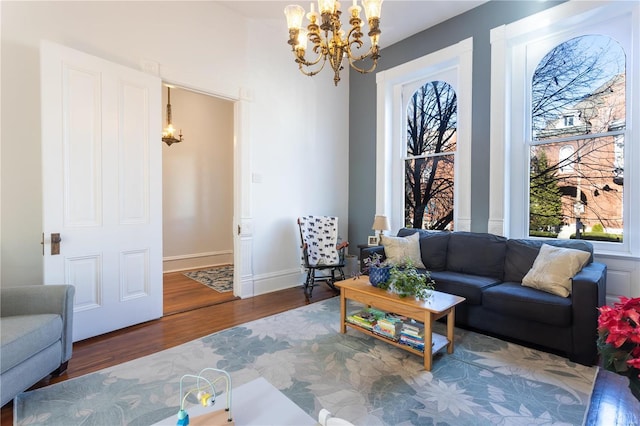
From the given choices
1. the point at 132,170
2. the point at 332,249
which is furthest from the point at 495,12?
the point at 132,170

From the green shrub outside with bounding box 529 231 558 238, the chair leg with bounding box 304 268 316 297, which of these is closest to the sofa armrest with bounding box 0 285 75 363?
the chair leg with bounding box 304 268 316 297

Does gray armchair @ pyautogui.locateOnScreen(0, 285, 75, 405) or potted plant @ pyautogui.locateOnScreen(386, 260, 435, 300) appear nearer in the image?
gray armchair @ pyautogui.locateOnScreen(0, 285, 75, 405)

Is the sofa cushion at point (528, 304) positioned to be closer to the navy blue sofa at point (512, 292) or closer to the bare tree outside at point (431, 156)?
the navy blue sofa at point (512, 292)

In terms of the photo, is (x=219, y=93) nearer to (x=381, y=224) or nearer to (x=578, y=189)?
(x=381, y=224)

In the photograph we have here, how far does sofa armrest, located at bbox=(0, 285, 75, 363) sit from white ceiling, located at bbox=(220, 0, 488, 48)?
3.55 m

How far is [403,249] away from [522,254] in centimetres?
122

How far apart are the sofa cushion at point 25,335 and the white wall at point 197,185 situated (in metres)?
3.45

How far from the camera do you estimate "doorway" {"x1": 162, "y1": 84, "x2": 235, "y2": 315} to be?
5.44 m

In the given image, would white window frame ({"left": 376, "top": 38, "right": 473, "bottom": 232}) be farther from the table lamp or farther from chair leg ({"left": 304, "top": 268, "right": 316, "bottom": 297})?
chair leg ({"left": 304, "top": 268, "right": 316, "bottom": 297})

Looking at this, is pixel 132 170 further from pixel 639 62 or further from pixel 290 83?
pixel 639 62

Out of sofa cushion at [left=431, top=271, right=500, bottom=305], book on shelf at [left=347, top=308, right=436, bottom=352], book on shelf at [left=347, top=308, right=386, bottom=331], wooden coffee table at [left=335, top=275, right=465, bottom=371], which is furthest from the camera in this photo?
sofa cushion at [left=431, top=271, right=500, bottom=305]

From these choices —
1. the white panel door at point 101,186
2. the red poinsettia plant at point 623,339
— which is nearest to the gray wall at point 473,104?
the red poinsettia plant at point 623,339

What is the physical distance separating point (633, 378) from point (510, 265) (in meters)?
2.33

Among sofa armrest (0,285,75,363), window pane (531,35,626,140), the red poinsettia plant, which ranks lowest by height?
sofa armrest (0,285,75,363)
